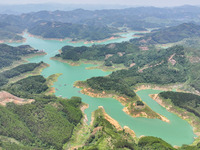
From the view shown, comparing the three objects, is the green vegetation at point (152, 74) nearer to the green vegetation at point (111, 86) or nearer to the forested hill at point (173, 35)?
the green vegetation at point (111, 86)

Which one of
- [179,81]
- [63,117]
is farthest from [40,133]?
[179,81]

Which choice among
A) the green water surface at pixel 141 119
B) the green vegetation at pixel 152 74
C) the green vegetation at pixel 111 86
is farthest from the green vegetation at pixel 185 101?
the green vegetation at pixel 152 74

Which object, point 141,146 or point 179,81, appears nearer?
point 141,146

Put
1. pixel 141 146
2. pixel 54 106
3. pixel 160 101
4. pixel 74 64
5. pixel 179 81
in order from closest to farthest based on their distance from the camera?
1. pixel 141 146
2. pixel 54 106
3. pixel 160 101
4. pixel 179 81
5. pixel 74 64

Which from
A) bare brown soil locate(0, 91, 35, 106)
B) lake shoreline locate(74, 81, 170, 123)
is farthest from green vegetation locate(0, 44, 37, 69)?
lake shoreline locate(74, 81, 170, 123)

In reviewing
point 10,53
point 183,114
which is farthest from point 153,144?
point 10,53

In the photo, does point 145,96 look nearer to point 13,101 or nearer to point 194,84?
point 194,84

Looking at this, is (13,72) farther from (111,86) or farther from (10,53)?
(111,86)
